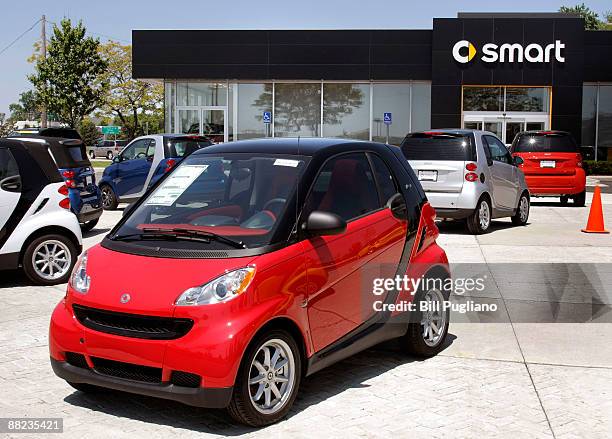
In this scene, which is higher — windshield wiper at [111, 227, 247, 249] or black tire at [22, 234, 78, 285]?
windshield wiper at [111, 227, 247, 249]

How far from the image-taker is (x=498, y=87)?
3562cm

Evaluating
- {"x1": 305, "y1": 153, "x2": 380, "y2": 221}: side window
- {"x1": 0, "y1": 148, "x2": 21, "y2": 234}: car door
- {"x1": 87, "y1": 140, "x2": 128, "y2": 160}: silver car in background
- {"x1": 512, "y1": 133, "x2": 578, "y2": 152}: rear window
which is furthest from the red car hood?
{"x1": 87, "y1": 140, "x2": 128, "y2": 160}: silver car in background

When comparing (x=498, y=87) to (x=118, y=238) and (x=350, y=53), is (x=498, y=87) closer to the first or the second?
(x=350, y=53)

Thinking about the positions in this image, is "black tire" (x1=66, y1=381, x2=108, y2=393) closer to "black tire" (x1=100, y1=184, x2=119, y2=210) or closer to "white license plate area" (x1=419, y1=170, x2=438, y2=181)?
"white license plate area" (x1=419, y1=170, x2=438, y2=181)

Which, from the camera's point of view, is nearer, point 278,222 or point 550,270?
point 278,222

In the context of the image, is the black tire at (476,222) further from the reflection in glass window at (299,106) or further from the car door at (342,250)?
the reflection in glass window at (299,106)

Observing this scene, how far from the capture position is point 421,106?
36.9 meters

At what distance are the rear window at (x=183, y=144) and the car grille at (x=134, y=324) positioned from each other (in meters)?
13.8

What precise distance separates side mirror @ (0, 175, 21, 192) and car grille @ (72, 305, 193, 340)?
4901 mm

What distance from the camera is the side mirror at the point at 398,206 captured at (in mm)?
5926

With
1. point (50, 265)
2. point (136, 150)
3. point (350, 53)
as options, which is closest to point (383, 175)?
point (50, 265)

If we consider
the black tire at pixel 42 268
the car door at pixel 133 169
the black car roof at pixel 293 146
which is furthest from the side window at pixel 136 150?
the black car roof at pixel 293 146

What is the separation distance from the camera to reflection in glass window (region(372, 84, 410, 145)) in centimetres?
3697

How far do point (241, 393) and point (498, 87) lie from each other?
3310cm
